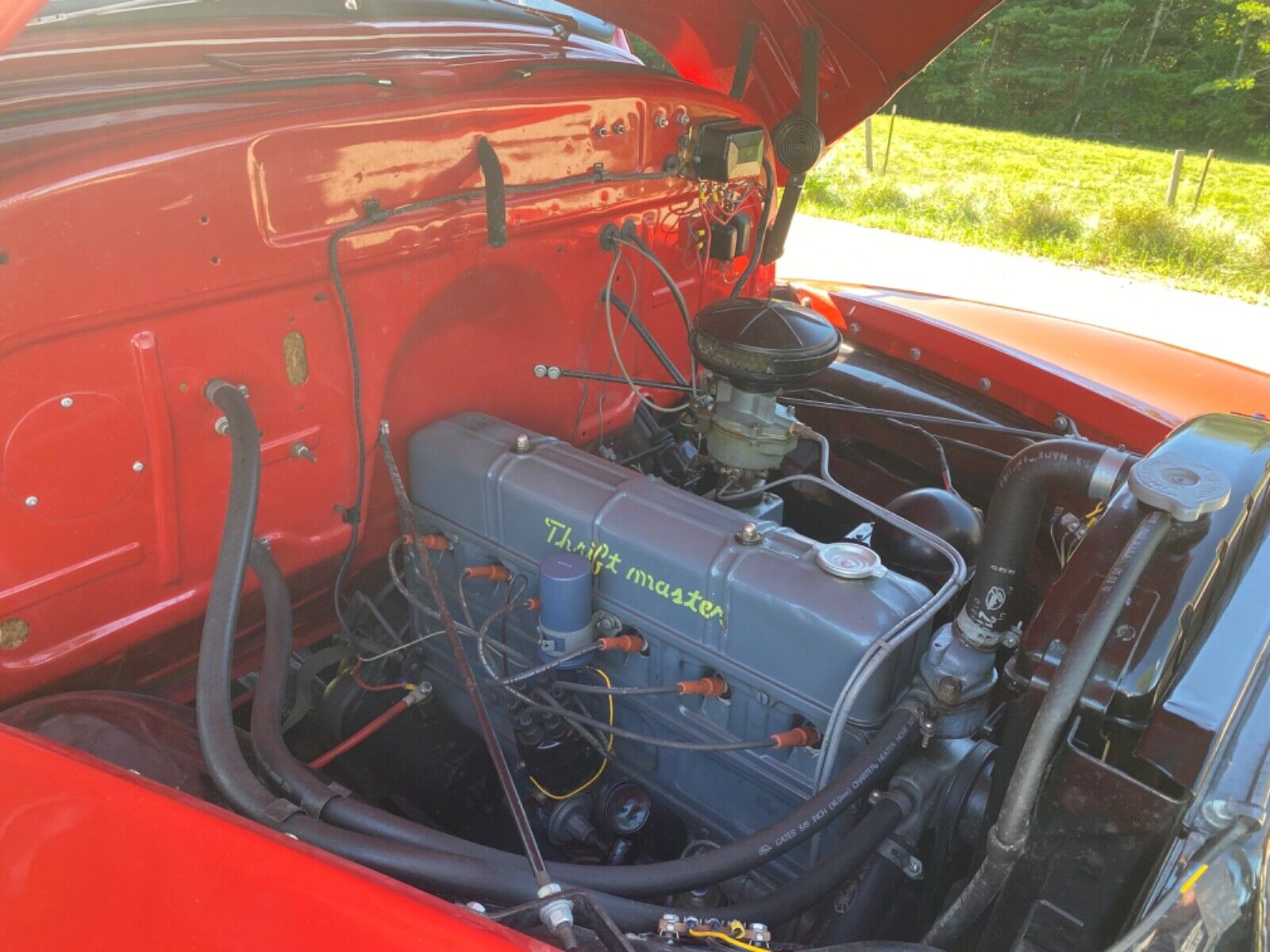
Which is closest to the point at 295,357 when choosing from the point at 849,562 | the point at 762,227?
the point at 849,562

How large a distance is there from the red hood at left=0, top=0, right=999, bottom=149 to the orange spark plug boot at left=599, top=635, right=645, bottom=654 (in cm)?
157

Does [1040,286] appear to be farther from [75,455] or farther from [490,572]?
[75,455]

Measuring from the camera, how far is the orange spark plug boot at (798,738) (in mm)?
1411

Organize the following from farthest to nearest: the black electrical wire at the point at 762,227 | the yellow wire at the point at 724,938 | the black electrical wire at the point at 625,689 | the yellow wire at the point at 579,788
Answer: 1. the black electrical wire at the point at 762,227
2. the yellow wire at the point at 579,788
3. the black electrical wire at the point at 625,689
4. the yellow wire at the point at 724,938

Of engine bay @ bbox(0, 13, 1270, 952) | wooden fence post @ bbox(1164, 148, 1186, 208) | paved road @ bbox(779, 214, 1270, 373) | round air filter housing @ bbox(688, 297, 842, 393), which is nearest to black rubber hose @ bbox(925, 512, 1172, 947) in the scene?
engine bay @ bbox(0, 13, 1270, 952)

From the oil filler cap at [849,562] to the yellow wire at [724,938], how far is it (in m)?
0.54

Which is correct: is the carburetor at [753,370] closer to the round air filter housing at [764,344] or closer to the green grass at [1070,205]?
the round air filter housing at [764,344]

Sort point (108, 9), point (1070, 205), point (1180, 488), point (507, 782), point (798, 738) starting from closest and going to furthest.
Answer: point (1180, 488), point (507, 782), point (798, 738), point (108, 9), point (1070, 205)

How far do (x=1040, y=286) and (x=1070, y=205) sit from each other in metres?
2.80

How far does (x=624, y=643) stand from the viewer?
1592 millimetres

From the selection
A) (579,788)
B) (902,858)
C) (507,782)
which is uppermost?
(507,782)

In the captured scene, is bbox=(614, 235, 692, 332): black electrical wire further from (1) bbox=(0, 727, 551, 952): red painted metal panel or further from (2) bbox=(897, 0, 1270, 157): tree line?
(2) bbox=(897, 0, 1270, 157): tree line

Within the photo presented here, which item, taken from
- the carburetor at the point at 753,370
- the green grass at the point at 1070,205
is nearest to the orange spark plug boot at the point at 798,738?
the carburetor at the point at 753,370

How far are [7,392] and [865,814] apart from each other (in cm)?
134
